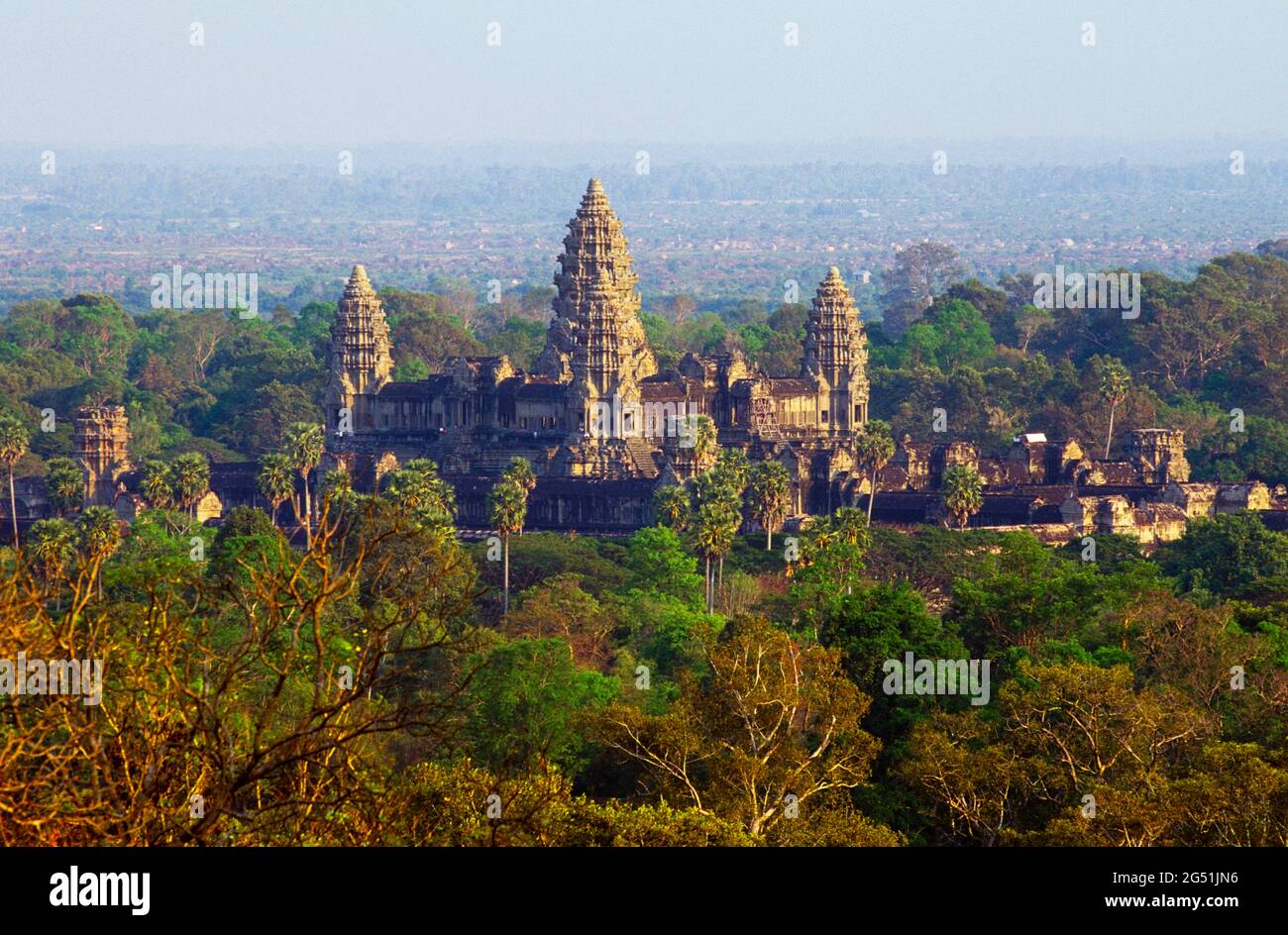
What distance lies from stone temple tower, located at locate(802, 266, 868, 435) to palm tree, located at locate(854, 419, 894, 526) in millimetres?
13637

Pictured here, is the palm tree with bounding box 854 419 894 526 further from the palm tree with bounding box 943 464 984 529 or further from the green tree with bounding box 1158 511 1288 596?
the green tree with bounding box 1158 511 1288 596

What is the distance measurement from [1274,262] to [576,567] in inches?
3248

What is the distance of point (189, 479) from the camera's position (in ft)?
284

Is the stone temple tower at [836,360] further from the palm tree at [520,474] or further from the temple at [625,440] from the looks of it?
the palm tree at [520,474]

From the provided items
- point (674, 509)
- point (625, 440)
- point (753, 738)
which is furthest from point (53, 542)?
point (753, 738)

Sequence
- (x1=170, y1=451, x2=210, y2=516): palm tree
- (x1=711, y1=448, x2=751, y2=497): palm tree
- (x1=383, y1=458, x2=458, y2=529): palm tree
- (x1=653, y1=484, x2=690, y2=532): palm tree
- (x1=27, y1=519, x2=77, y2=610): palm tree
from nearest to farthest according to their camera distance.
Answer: (x1=27, y1=519, x2=77, y2=610): palm tree → (x1=383, y1=458, x2=458, y2=529): palm tree → (x1=653, y1=484, x2=690, y2=532): palm tree → (x1=711, y1=448, x2=751, y2=497): palm tree → (x1=170, y1=451, x2=210, y2=516): palm tree

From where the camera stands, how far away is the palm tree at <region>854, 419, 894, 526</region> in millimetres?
88000

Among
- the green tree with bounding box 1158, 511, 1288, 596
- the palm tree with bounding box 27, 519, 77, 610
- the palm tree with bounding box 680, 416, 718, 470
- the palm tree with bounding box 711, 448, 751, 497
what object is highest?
the palm tree with bounding box 680, 416, 718, 470

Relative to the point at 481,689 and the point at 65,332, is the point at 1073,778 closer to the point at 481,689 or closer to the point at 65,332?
the point at 481,689

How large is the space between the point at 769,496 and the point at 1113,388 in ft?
93.1

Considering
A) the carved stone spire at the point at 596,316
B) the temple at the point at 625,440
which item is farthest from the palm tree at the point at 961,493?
the carved stone spire at the point at 596,316

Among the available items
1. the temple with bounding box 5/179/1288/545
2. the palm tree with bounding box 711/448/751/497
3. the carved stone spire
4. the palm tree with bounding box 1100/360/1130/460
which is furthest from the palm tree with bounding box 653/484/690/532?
the palm tree with bounding box 1100/360/1130/460

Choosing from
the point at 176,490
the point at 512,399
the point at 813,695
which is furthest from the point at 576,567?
the point at 813,695
